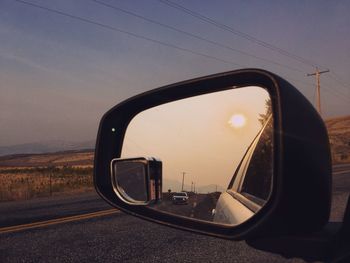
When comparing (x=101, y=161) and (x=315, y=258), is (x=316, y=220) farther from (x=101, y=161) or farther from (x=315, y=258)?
(x=101, y=161)

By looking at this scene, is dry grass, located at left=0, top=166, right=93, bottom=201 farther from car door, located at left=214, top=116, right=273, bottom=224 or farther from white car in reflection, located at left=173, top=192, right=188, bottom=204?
white car in reflection, located at left=173, top=192, right=188, bottom=204

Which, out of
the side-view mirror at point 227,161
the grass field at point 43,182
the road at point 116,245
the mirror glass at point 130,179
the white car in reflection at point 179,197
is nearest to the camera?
the side-view mirror at point 227,161

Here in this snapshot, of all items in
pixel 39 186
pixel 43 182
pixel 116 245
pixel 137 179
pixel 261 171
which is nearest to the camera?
pixel 261 171

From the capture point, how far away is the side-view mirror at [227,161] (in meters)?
1.27

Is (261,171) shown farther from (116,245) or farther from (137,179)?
(116,245)

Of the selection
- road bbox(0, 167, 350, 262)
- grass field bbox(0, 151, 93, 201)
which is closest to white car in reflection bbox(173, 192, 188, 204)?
road bbox(0, 167, 350, 262)

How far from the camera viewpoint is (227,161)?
6.84 feet

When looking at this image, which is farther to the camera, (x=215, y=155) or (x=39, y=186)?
(x=39, y=186)

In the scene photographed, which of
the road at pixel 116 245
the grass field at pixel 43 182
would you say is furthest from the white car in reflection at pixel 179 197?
the grass field at pixel 43 182

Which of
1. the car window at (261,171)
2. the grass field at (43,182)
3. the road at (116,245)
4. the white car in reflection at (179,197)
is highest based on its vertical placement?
the car window at (261,171)

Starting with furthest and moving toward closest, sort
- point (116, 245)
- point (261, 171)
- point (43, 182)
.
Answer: point (43, 182), point (116, 245), point (261, 171)

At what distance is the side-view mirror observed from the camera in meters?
1.27

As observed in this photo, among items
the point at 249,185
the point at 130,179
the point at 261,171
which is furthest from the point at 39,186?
the point at 261,171

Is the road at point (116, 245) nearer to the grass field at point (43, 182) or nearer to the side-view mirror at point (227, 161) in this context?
the side-view mirror at point (227, 161)
